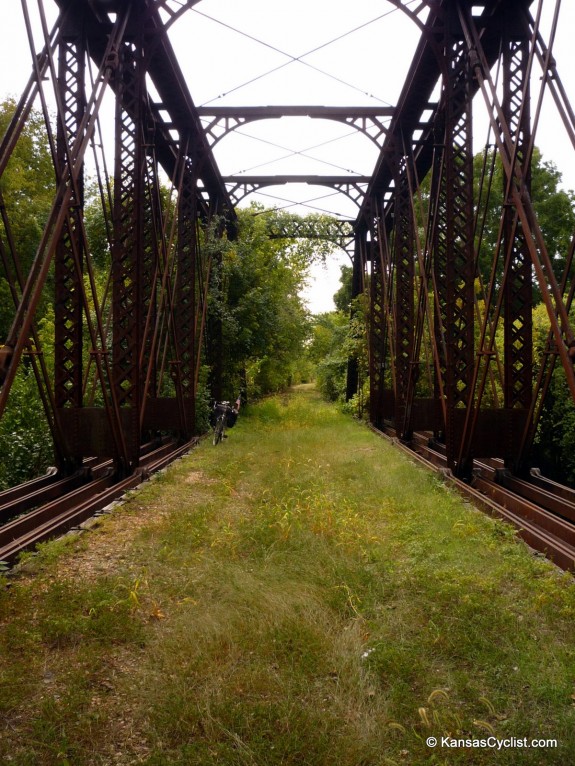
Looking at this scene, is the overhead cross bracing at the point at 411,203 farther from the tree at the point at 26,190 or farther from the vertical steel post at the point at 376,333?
the tree at the point at 26,190

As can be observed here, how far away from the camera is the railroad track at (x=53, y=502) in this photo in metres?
4.69

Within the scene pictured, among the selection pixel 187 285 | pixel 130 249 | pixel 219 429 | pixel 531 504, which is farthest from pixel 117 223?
pixel 531 504

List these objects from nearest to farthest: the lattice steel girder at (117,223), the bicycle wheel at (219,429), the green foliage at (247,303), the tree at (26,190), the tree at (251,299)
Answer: the lattice steel girder at (117,223)
the bicycle wheel at (219,429)
the green foliage at (247,303)
the tree at (251,299)
the tree at (26,190)

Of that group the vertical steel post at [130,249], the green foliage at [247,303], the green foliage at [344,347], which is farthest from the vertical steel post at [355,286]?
the vertical steel post at [130,249]

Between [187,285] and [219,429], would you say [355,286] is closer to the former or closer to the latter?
[187,285]

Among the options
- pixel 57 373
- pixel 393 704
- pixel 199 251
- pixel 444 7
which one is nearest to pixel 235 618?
pixel 393 704

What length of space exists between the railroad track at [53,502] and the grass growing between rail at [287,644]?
301mm

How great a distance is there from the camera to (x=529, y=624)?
3.29 meters

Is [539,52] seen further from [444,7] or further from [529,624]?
[529,624]

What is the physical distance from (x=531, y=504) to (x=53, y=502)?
5.03 meters

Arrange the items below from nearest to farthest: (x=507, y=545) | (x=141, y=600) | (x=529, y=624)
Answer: (x=529, y=624) → (x=141, y=600) → (x=507, y=545)

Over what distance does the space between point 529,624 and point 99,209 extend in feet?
58.6

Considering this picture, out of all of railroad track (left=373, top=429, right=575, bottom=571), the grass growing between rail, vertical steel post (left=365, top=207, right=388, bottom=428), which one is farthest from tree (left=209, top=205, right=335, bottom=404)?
the grass growing between rail

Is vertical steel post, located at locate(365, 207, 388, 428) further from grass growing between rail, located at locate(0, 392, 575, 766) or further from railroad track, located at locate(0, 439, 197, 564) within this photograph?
grass growing between rail, located at locate(0, 392, 575, 766)
